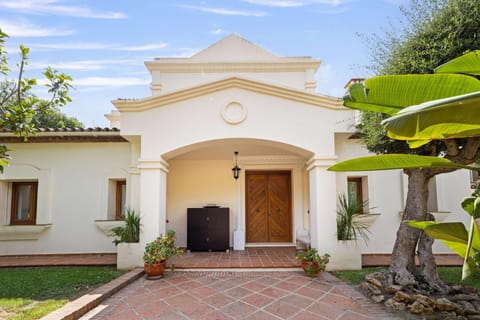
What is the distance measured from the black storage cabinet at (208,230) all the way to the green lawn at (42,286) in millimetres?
2542

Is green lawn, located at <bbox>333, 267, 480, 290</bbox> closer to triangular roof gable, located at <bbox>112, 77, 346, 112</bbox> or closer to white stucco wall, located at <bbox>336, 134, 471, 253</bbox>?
white stucco wall, located at <bbox>336, 134, 471, 253</bbox>

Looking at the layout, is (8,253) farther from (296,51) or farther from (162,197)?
(296,51)

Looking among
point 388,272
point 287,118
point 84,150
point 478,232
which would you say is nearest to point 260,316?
point 388,272

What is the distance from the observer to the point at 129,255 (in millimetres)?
6391

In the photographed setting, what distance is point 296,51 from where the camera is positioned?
10.8 metres

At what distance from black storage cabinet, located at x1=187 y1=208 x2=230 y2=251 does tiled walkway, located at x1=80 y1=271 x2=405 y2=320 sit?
2253mm

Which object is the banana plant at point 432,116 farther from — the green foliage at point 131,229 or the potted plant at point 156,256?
the green foliage at point 131,229

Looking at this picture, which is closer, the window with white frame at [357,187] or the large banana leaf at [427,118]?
the large banana leaf at [427,118]

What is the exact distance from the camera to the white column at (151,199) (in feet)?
21.0

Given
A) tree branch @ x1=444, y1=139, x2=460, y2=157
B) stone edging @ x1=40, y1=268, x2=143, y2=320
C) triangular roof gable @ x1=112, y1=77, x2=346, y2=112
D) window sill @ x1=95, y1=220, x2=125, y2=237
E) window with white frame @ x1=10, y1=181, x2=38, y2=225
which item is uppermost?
triangular roof gable @ x1=112, y1=77, x2=346, y2=112

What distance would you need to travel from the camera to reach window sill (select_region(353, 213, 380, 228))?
7910 millimetres

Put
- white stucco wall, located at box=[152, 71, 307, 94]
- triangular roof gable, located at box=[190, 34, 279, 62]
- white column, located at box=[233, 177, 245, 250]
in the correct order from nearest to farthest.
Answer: white column, located at box=[233, 177, 245, 250] → white stucco wall, located at box=[152, 71, 307, 94] → triangular roof gable, located at box=[190, 34, 279, 62]

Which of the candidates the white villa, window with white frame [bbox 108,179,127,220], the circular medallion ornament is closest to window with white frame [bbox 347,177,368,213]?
the white villa

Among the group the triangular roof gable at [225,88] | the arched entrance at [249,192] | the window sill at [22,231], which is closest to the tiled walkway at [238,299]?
the arched entrance at [249,192]
